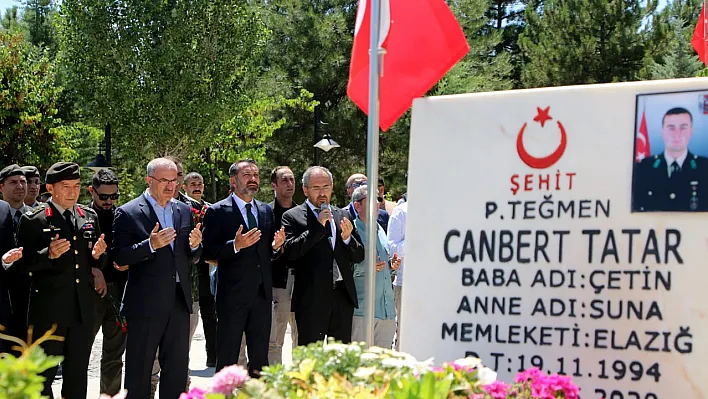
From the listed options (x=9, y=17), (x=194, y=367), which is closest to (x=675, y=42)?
(x=194, y=367)

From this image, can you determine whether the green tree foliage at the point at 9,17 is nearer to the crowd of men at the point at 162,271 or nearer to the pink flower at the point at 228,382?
→ the crowd of men at the point at 162,271

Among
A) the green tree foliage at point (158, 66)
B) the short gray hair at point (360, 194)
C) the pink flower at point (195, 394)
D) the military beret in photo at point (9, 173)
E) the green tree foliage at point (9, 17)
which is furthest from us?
the green tree foliage at point (9, 17)

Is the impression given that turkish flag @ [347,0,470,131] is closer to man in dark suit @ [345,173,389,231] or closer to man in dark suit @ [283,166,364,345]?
man in dark suit @ [283,166,364,345]

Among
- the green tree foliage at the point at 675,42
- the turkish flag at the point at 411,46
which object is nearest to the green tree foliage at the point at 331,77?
the green tree foliage at the point at 675,42

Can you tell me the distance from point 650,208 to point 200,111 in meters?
23.0

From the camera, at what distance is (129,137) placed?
87.0ft

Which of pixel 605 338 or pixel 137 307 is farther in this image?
pixel 137 307

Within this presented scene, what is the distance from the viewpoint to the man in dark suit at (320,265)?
772 centimetres

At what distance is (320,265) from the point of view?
7.77 m

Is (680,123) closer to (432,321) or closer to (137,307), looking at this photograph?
(432,321)

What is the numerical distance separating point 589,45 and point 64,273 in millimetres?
27526

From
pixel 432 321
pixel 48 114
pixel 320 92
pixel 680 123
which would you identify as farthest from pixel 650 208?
pixel 320 92

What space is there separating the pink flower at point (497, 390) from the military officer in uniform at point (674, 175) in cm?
94

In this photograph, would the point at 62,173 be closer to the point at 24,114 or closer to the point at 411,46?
A: the point at 411,46
